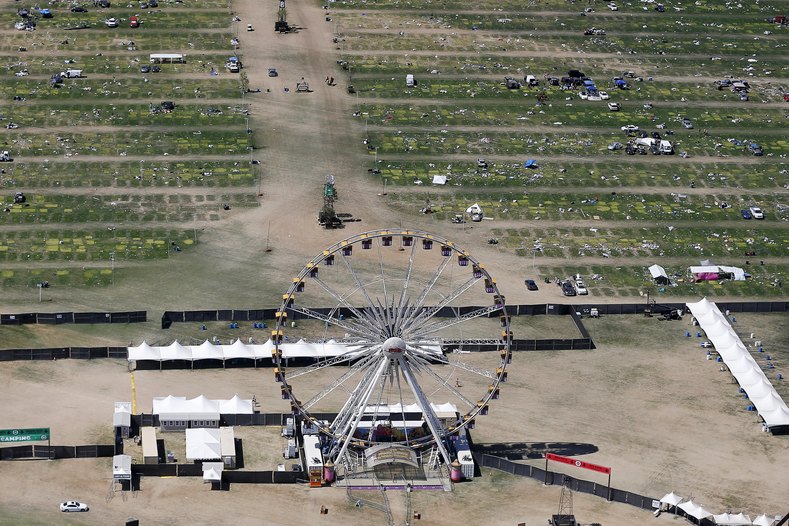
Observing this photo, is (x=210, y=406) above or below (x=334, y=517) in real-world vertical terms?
above

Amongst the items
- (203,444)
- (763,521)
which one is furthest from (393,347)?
(763,521)

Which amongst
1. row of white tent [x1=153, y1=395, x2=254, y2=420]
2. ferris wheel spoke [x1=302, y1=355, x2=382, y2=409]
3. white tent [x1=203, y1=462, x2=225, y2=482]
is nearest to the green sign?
row of white tent [x1=153, y1=395, x2=254, y2=420]

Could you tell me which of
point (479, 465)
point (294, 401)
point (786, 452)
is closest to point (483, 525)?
point (479, 465)

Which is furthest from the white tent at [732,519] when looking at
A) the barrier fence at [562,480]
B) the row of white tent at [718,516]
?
the barrier fence at [562,480]

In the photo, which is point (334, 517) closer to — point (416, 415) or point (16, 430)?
point (416, 415)

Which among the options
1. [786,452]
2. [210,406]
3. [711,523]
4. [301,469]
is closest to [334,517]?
[301,469]

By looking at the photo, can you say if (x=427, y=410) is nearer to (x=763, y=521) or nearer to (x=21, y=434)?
(x=763, y=521)

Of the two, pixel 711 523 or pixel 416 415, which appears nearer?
pixel 711 523
